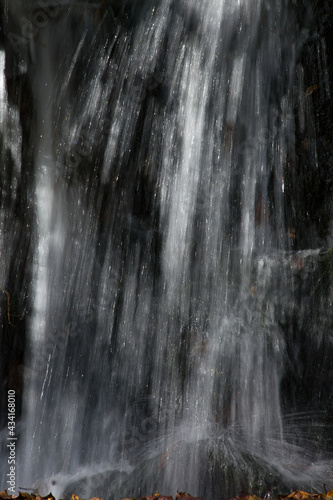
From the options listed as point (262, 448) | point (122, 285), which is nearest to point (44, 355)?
point (122, 285)

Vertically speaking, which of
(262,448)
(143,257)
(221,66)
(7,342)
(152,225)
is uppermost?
(221,66)

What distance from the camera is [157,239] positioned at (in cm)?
411

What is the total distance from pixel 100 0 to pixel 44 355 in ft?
11.7

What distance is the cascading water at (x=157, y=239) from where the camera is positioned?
11.4ft

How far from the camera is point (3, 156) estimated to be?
4574 millimetres

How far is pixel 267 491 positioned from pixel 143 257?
7.07 feet

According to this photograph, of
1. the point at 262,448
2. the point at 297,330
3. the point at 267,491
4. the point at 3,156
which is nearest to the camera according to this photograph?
the point at 267,491

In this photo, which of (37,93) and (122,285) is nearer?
(122,285)

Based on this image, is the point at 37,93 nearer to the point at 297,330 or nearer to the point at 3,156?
the point at 3,156

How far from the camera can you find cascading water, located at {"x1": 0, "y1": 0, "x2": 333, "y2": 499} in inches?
137

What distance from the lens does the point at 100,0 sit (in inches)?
181

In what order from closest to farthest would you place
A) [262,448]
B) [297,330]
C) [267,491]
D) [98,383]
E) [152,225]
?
[267,491] < [262,448] < [297,330] < [98,383] < [152,225]

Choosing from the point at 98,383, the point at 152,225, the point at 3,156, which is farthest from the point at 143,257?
the point at 3,156

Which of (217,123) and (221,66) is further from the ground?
(221,66)
